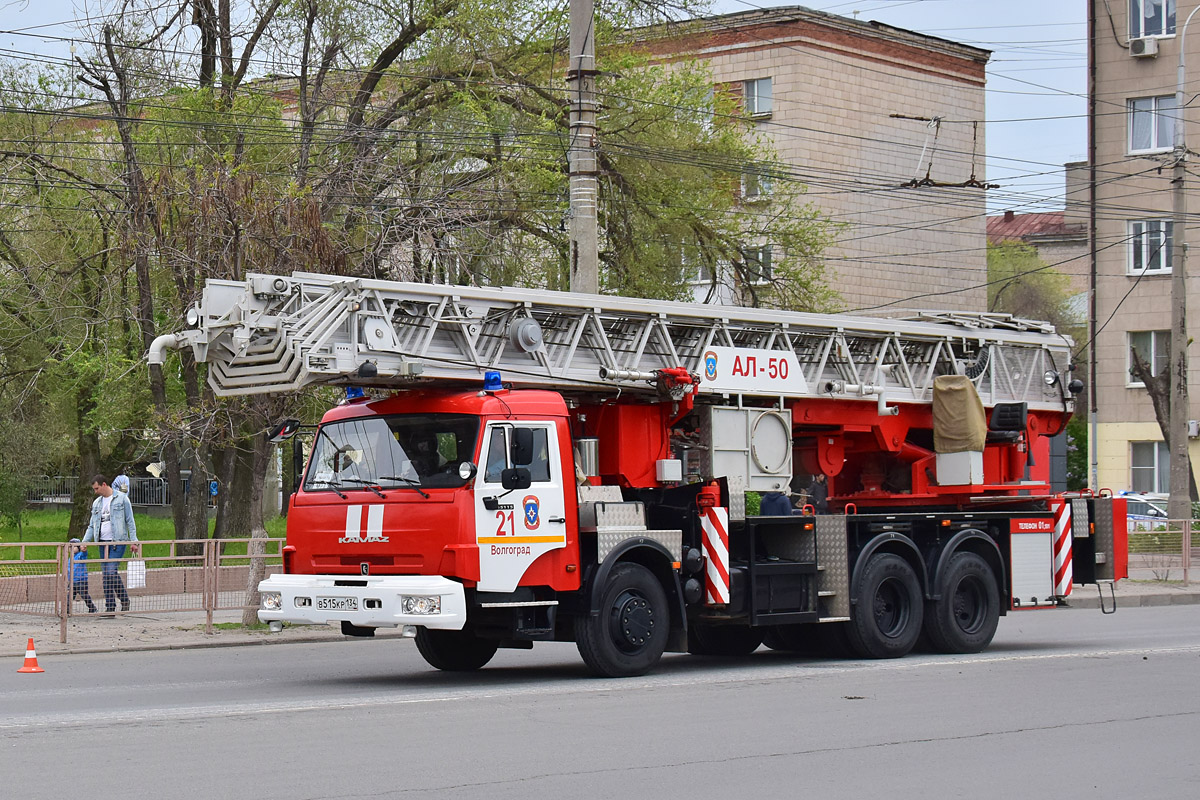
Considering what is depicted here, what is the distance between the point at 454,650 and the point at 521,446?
8.99ft

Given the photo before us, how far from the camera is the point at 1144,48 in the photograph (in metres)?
45.8

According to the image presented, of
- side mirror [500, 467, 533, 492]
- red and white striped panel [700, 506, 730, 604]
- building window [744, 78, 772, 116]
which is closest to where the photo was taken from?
side mirror [500, 467, 533, 492]

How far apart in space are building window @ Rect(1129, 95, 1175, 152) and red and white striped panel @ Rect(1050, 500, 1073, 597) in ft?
105

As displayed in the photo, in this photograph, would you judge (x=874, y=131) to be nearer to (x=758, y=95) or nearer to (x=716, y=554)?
(x=758, y=95)

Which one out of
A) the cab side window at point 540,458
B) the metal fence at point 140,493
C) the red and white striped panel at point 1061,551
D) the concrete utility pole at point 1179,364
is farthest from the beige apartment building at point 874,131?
the metal fence at point 140,493

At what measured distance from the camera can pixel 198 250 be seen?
18.6 metres

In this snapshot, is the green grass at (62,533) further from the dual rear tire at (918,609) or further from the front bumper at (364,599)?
the dual rear tire at (918,609)

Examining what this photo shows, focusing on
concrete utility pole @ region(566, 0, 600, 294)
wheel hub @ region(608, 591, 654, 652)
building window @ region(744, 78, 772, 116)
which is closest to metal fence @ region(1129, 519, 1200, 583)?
concrete utility pole @ region(566, 0, 600, 294)

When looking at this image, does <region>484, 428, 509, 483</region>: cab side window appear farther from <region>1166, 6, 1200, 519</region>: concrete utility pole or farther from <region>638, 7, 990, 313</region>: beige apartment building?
<region>638, 7, 990, 313</region>: beige apartment building

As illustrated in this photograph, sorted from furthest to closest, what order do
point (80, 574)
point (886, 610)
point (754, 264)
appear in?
point (754, 264), point (80, 574), point (886, 610)

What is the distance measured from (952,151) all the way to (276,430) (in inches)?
1431

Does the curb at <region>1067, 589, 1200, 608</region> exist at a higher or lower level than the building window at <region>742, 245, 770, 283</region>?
lower

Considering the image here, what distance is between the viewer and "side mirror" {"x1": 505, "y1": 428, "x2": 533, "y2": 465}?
41.5 ft

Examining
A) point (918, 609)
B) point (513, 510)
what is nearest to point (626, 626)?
point (513, 510)
